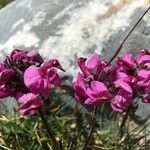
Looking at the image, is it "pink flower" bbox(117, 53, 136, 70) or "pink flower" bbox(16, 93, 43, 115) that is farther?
"pink flower" bbox(117, 53, 136, 70)

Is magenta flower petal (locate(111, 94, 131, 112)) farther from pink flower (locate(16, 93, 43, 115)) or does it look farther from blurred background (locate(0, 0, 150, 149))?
blurred background (locate(0, 0, 150, 149))

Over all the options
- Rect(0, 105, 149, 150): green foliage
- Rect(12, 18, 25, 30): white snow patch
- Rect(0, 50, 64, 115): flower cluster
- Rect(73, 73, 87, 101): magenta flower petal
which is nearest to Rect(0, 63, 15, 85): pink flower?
Rect(0, 50, 64, 115): flower cluster

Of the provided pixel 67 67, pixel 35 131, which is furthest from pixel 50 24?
pixel 35 131

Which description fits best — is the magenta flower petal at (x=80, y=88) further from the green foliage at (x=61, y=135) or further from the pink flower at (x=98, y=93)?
the green foliage at (x=61, y=135)

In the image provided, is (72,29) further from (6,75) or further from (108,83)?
(6,75)

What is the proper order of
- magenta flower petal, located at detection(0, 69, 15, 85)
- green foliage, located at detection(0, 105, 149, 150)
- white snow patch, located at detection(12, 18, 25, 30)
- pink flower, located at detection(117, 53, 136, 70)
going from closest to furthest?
magenta flower petal, located at detection(0, 69, 15, 85) < pink flower, located at detection(117, 53, 136, 70) < green foliage, located at detection(0, 105, 149, 150) < white snow patch, located at detection(12, 18, 25, 30)

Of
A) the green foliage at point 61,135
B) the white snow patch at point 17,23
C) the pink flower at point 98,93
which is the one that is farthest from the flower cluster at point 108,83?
the white snow patch at point 17,23
